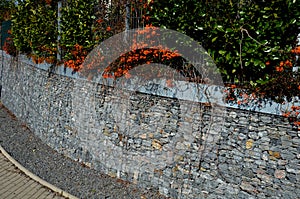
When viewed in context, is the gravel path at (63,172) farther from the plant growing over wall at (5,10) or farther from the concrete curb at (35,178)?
the plant growing over wall at (5,10)

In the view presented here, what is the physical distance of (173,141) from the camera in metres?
5.47

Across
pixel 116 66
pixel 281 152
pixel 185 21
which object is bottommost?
pixel 281 152

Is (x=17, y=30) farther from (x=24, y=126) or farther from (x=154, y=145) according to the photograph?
(x=154, y=145)

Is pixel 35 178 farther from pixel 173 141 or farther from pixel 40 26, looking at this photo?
pixel 40 26

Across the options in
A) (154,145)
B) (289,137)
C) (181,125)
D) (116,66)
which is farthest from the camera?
(116,66)

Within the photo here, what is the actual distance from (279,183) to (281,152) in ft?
1.68

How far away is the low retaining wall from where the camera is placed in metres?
4.32

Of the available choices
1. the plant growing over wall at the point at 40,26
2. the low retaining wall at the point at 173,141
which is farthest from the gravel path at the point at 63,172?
the plant growing over wall at the point at 40,26

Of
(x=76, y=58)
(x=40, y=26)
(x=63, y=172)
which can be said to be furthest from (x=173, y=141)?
(x=40, y=26)

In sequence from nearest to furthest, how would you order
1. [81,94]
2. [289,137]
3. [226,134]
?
[289,137], [226,134], [81,94]

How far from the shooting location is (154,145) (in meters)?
5.77

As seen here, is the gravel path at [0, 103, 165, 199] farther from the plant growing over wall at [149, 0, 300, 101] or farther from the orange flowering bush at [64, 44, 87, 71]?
the plant growing over wall at [149, 0, 300, 101]

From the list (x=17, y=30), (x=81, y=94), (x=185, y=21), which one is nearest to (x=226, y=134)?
(x=185, y=21)

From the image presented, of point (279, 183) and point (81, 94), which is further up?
point (81, 94)
